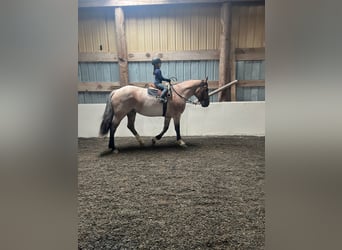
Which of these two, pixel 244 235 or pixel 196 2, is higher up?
pixel 196 2

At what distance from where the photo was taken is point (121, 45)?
11.5 feet

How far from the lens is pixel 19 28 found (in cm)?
36

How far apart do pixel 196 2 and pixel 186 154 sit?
1.88 metres

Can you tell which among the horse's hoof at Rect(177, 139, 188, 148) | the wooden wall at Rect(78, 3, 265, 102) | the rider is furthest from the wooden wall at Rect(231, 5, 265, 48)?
the horse's hoof at Rect(177, 139, 188, 148)

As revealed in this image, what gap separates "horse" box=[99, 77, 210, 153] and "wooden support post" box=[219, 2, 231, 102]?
1.68ft

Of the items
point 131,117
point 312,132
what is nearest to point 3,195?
point 312,132

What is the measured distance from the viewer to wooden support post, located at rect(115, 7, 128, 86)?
3.46 m

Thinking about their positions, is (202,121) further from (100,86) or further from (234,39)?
(100,86)

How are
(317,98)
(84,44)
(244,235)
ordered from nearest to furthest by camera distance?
(317,98) < (244,235) < (84,44)

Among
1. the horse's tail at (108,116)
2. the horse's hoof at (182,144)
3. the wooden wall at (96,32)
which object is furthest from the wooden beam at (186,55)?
the horse's hoof at (182,144)

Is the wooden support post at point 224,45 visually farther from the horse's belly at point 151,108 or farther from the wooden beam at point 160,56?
the horse's belly at point 151,108

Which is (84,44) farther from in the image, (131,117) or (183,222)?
(183,222)

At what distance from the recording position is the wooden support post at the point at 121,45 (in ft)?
11.4

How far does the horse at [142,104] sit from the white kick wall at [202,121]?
380mm
